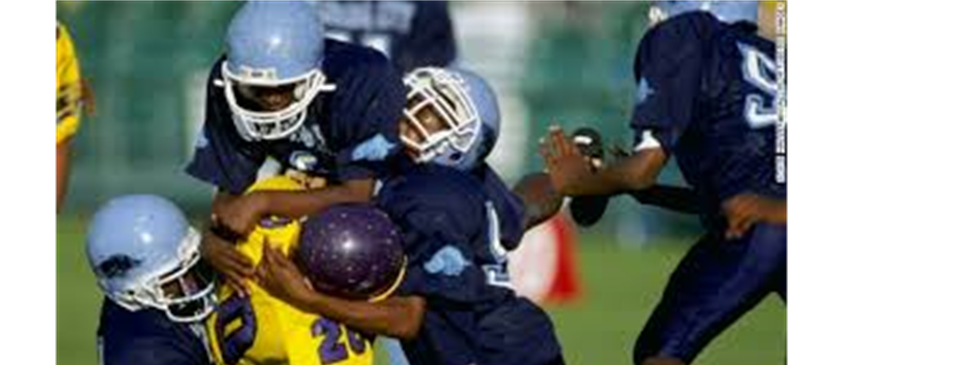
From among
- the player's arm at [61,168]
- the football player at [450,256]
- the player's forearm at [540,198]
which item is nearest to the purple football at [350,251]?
the football player at [450,256]

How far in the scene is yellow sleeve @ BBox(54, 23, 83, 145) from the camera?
20.3 ft

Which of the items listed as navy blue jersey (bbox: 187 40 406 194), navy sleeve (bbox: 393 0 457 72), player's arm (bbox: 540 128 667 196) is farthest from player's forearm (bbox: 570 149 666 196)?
navy sleeve (bbox: 393 0 457 72)

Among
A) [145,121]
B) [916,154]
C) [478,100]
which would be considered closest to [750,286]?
[916,154]

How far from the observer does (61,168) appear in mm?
6234

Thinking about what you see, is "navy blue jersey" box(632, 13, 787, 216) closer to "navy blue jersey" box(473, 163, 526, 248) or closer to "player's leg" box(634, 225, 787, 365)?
"player's leg" box(634, 225, 787, 365)

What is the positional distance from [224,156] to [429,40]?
6.46 ft

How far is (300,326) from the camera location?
518 cm

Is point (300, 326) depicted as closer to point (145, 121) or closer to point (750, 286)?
point (750, 286)

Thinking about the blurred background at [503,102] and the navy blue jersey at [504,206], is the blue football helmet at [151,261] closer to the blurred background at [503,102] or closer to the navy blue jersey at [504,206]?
the navy blue jersey at [504,206]

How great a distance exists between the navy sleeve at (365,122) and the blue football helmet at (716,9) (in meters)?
0.81

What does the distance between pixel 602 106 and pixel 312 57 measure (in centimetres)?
350

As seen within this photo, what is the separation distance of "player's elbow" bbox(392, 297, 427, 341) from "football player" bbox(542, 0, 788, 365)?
0.75 meters

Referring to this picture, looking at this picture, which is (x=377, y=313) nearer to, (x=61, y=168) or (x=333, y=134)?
(x=333, y=134)

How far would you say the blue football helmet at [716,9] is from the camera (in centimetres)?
586
